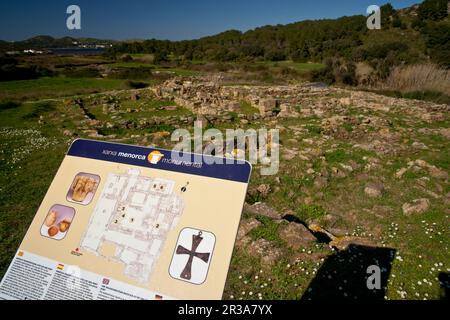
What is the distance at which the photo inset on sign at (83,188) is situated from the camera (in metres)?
3.96

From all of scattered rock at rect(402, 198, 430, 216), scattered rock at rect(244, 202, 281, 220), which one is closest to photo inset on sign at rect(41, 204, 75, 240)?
scattered rock at rect(244, 202, 281, 220)

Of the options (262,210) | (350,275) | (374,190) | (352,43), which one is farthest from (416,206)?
(352,43)

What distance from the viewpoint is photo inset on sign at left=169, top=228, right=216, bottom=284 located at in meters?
3.13

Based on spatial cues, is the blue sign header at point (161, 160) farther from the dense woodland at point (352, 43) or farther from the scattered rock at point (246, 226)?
the dense woodland at point (352, 43)

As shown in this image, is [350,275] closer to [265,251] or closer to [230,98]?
[265,251]

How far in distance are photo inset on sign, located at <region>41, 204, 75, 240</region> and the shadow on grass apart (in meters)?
4.34

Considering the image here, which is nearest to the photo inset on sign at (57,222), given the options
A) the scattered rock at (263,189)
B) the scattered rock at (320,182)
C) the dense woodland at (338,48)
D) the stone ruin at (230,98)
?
the scattered rock at (263,189)

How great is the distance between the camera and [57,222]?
3.92 metres

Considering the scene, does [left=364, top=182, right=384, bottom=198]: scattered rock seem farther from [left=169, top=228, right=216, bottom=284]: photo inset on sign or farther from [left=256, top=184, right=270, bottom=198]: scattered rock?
[left=169, top=228, right=216, bottom=284]: photo inset on sign

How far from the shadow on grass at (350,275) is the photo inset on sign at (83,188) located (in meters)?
4.27

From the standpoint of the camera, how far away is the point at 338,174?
1054 cm

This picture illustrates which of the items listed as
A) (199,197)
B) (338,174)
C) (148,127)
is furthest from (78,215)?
(148,127)

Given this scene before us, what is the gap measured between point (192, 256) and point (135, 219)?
92cm

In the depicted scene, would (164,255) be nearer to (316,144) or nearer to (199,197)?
(199,197)
